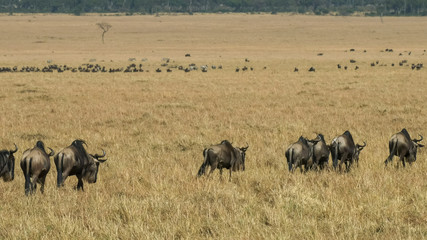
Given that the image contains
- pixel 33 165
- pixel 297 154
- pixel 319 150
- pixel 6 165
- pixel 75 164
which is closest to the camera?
pixel 33 165

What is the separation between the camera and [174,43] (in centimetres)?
9444

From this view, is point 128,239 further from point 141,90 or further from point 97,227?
point 141,90

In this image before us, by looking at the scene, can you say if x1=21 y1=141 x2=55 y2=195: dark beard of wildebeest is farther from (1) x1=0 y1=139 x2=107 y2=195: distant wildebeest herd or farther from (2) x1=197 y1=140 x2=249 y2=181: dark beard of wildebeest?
(2) x1=197 y1=140 x2=249 y2=181: dark beard of wildebeest

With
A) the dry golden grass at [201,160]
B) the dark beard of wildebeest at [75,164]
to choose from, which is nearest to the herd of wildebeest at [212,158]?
the dark beard of wildebeest at [75,164]

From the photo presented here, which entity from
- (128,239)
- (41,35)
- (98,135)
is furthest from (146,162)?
(41,35)

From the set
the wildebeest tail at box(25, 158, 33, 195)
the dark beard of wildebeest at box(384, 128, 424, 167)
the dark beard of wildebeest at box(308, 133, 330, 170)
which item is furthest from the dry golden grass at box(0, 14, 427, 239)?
the dark beard of wildebeest at box(308, 133, 330, 170)

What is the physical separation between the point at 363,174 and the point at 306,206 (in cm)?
234

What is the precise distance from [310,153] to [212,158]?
171 cm

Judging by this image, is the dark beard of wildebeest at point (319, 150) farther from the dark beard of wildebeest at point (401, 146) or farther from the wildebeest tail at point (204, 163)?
the wildebeest tail at point (204, 163)

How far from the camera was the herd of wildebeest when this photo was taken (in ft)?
24.2

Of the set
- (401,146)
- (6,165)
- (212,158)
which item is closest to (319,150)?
(401,146)

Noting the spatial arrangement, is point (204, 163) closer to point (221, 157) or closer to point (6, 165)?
point (221, 157)

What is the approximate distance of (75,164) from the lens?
7.67 meters

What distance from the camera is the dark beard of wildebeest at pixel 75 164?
760 centimetres
